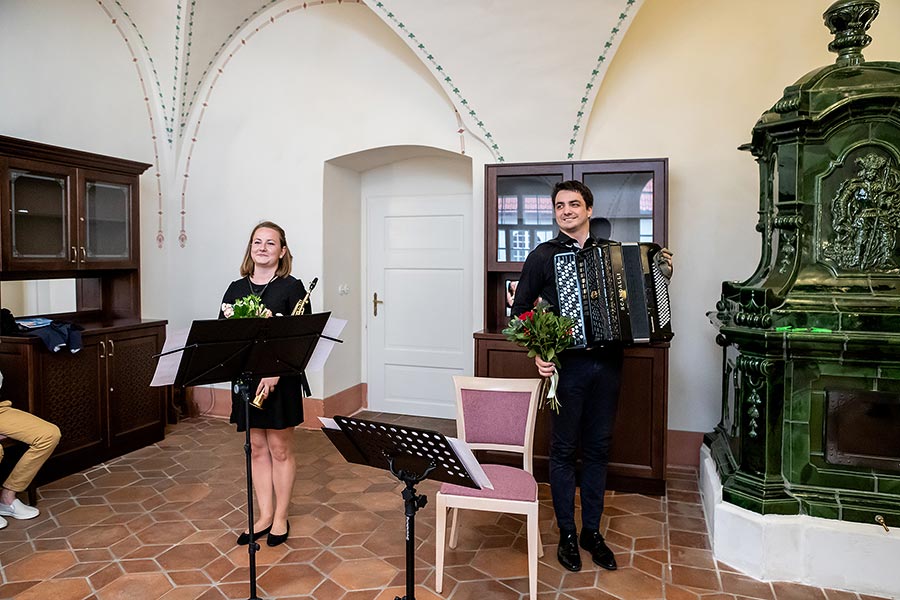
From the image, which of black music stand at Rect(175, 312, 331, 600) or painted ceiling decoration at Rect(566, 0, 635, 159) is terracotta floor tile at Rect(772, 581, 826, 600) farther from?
painted ceiling decoration at Rect(566, 0, 635, 159)

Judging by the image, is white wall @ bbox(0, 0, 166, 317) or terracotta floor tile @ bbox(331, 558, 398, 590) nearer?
terracotta floor tile @ bbox(331, 558, 398, 590)

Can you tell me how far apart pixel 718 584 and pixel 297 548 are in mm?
1965

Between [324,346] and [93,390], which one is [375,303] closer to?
[93,390]

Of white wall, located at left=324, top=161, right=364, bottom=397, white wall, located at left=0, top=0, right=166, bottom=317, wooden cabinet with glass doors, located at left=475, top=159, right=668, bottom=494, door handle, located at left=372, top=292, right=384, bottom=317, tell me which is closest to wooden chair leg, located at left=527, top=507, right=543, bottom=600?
wooden cabinet with glass doors, located at left=475, top=159, right=668, bottom=494

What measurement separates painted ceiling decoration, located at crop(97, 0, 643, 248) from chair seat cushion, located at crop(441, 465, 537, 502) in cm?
241

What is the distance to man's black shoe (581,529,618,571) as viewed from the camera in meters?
2.69

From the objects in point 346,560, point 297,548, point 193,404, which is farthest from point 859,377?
point 193,404

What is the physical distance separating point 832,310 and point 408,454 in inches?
79.1

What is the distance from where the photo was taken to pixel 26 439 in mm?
3203

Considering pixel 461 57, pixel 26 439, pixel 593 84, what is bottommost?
pixel 26 439

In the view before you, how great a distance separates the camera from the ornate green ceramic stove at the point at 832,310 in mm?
2566

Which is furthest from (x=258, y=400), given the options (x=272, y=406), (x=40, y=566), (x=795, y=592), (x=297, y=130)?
(x=297, y=130)

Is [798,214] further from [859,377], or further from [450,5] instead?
[450,5]

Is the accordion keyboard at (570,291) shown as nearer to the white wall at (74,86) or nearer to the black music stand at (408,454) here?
the black music stand at (408,454)
